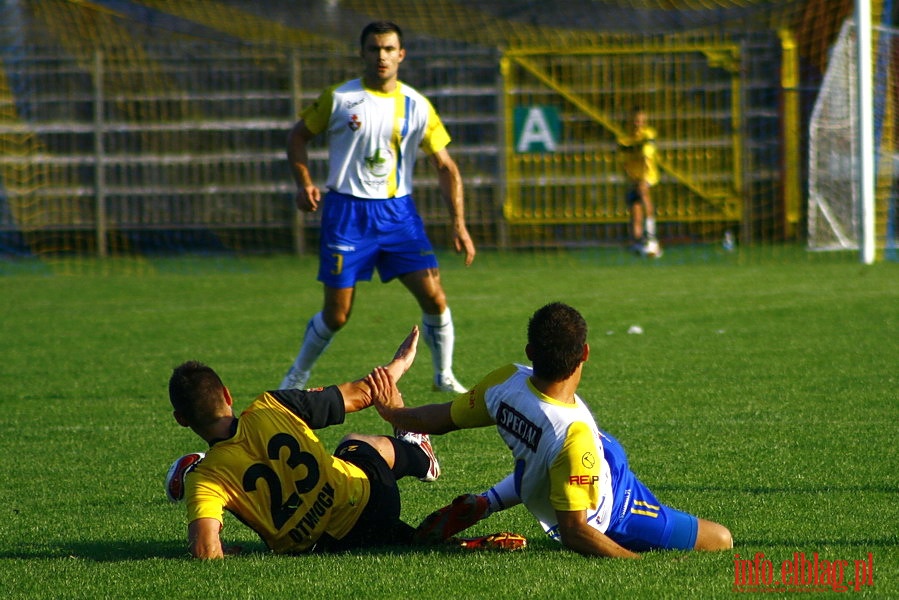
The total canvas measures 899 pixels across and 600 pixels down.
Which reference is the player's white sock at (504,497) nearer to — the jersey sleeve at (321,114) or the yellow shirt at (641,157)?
the jersey sleeve at (321,114)

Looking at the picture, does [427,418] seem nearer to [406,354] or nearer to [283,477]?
[406,354]

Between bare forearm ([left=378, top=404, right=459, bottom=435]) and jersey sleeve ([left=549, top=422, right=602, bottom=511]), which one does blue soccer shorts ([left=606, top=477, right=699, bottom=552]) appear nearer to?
jersey sleeve ([left=549, top=422, right=602, bottom=511])

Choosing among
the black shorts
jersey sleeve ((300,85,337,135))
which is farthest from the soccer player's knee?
jersey sleeve ((300,85,337,135))

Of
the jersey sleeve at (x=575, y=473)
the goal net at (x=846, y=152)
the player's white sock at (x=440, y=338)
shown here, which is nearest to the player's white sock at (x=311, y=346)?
the player's white sock at (x=440, y=338)

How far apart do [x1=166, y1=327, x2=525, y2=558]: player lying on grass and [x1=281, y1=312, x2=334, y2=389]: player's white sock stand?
10.3ft

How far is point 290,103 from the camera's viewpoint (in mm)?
19734

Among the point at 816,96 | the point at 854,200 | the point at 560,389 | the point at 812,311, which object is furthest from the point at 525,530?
the point at 816,96

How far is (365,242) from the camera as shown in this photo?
308 inches

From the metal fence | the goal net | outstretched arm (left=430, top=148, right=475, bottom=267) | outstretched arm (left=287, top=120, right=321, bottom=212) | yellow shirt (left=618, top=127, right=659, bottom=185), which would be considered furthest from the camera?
the metal fence

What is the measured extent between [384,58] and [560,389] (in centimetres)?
399

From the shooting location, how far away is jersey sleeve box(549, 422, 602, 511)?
4.13 metres

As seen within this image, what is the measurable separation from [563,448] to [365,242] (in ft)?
12.7

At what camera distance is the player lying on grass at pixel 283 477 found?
4.40 m

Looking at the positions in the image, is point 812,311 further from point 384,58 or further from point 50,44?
point 50,44
